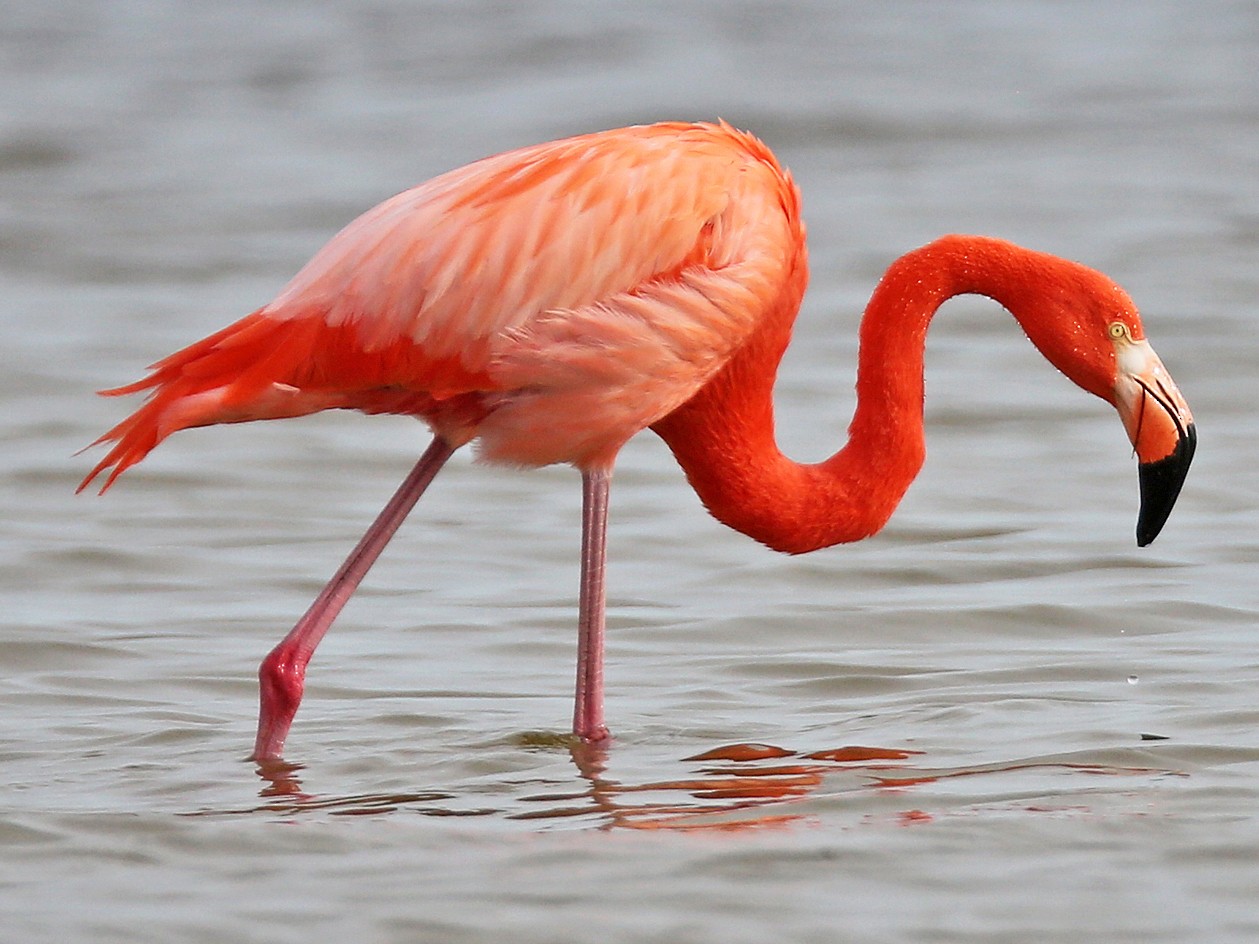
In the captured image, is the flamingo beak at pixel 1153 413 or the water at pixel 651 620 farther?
the flamingo beak at pixel 1153 413

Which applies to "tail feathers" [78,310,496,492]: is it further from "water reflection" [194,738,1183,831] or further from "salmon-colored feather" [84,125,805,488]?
"water reflection" [194,738,1183,831]

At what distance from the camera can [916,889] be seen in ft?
13.6

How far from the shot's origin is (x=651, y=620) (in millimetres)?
6766

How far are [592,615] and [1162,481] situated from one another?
4.45 ft

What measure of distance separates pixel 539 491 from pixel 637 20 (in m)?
11.4

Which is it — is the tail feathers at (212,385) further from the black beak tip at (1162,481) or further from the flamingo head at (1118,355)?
the black beak tip at (1162,481)

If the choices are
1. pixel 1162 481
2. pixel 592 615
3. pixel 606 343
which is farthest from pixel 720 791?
pixel 1162 481

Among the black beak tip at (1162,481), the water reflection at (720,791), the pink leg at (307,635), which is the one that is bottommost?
the water reflection at (720,791)

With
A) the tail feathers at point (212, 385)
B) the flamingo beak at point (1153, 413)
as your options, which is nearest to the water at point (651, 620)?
the flamingo beak at point (1153, 413)

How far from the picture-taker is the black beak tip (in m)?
5.40

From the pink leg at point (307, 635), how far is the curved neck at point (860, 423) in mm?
627

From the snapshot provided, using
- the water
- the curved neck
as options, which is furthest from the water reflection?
the curved neck

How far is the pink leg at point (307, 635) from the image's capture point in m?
5.19

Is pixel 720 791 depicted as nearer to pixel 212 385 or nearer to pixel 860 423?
pixel 860 423
